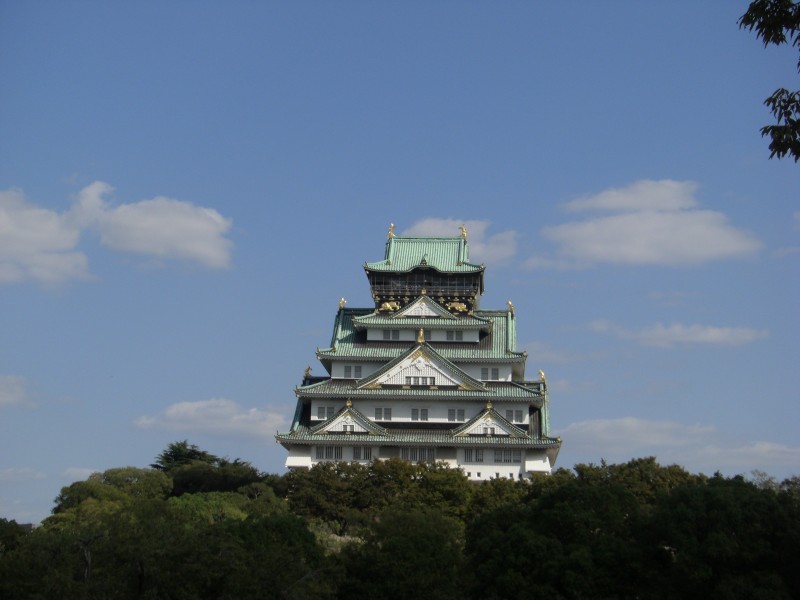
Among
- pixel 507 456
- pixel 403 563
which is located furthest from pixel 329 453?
pixel 403 563

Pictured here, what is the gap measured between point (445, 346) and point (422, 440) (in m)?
7.93

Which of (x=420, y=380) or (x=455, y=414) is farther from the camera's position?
(x=420, y=380)

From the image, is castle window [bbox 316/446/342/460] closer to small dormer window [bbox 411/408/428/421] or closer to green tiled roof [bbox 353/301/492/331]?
small dormer window [bbox 411/408/428/421]

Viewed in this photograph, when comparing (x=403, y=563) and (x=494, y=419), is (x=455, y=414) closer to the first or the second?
(x=494, y=419)

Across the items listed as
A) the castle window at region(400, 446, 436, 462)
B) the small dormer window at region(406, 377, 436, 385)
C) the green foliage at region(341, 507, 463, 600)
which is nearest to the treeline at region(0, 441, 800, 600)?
the green foliage at region(341, 507, 463, 600)

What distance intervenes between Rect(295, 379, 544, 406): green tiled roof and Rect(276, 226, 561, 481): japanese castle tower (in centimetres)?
6

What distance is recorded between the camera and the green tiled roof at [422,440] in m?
64.8

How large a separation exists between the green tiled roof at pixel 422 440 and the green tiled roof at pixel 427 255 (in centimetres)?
1272

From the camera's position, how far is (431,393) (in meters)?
66.8

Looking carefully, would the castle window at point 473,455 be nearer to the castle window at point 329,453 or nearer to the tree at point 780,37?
the castle window at point 329,453

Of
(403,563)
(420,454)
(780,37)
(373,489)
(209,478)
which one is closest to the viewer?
(780,37)

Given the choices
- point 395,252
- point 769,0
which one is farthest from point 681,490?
point 395,252

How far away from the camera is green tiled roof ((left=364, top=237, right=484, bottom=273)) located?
74.2m

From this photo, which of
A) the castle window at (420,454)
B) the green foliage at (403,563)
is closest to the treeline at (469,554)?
the green foliage at (403,563)
